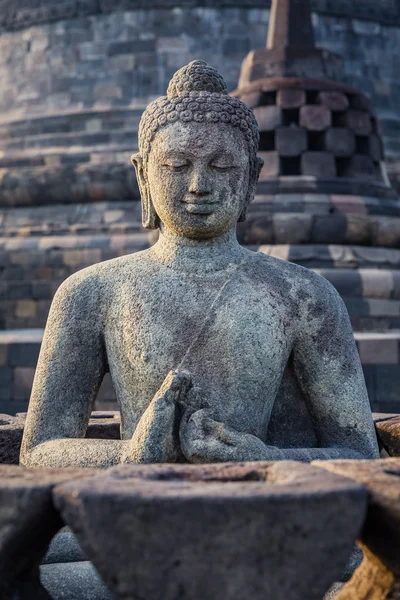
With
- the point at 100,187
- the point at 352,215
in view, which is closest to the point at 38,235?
the point at 100,187

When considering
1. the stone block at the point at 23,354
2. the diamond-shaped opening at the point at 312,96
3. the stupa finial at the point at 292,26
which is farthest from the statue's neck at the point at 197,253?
the stupa finial at the point at 292,26

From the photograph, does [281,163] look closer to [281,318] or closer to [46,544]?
[281,318]

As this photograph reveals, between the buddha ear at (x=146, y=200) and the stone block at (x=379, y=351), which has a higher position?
the buddha ear at (x=146, y=200)

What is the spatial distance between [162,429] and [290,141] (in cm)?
917

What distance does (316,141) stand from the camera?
39.2ft

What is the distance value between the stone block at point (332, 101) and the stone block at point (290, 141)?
508 millimetres

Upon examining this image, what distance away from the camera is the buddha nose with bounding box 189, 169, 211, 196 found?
11.4ft

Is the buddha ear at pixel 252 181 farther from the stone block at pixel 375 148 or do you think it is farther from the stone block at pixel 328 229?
the stone block at pixel 375 148

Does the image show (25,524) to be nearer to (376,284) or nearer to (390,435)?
(390,435)

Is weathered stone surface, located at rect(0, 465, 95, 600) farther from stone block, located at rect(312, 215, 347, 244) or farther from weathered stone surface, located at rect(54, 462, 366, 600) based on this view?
stone block, located at rect(312, 215, 347, 244)

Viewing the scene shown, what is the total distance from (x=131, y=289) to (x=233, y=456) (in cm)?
88

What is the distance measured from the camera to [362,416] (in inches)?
138

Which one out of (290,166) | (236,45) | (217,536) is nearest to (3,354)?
(290,166)

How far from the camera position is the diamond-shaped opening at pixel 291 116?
11.8 meters
